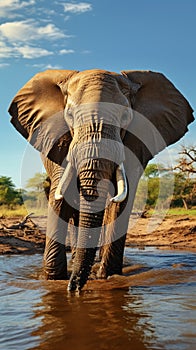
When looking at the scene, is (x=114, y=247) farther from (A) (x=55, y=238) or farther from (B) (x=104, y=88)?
(B) (x=104, y=88)

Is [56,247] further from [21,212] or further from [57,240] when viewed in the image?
[21,212]

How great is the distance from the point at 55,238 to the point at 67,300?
1357 millimetres

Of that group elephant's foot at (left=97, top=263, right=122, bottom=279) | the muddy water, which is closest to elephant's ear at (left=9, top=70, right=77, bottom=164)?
elephant's foot at (left=97, top=263, right=122, bottom=279)

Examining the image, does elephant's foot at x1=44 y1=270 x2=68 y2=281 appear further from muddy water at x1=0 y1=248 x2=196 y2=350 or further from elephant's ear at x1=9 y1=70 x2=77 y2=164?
elephant's ear at x1=9 y1=70 x2=77 y2=164

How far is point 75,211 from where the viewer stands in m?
6.04

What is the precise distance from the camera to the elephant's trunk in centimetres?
484

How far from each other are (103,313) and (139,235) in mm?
8564

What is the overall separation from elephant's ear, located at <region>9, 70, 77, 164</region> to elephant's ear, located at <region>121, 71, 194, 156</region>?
836 millimetres

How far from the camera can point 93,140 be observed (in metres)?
5.03

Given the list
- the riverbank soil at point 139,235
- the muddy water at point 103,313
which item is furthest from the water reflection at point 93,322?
the riverbank soil at point 139,235

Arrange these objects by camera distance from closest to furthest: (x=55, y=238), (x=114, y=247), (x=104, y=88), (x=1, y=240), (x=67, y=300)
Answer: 1. (x=67, y=300)
2. (x=104, y=88)
3. (x=55, y=238)
4. (x=114, y=247)
5. (x=1, y=240)

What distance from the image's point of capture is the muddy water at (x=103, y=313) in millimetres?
3371

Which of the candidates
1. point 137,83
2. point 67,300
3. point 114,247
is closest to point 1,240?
point 114,247

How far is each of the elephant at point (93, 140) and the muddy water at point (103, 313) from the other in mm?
357
